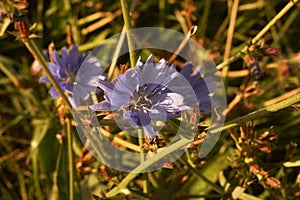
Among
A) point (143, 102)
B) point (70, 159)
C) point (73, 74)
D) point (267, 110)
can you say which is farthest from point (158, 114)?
point (73, 74)

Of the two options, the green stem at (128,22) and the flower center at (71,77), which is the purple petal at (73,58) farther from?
the green stem at (128,22)

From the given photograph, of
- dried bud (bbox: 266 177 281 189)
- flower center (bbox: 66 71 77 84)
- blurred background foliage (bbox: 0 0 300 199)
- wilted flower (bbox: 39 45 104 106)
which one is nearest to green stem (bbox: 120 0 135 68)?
wilted flower (bbox: 39 45 104 106)

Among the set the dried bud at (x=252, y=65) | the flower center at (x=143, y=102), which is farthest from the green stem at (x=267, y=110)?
the dried bud at (x=252, y=65)

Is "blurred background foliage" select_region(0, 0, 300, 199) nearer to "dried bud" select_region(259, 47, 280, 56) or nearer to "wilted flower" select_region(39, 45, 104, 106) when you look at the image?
"wilted flower" select_region(39, 45, 104, 106)

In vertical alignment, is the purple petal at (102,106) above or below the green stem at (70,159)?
above

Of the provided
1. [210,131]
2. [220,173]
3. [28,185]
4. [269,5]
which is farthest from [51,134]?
[269,5]

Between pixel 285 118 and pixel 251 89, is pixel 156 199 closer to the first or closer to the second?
pixel 251 89
